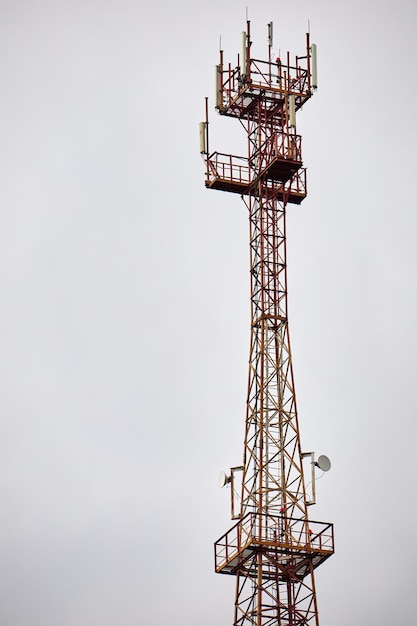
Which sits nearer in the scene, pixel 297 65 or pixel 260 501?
pixel 260 501

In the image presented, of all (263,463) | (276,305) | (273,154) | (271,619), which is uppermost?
(273,154)

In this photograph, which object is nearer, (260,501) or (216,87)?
(260,501)

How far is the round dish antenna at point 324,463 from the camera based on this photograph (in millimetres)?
138125

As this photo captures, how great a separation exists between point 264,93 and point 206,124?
4.19 metres

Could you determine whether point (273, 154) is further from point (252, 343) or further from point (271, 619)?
point (271, 619)

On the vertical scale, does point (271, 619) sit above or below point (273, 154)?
below

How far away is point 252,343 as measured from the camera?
141250 mm

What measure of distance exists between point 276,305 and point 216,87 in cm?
1489

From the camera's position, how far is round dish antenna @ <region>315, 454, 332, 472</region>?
138 metres

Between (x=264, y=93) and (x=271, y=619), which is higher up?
(x=264, y=93)

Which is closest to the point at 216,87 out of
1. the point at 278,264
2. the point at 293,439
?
the point at 278,264

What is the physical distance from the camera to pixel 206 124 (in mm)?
145375

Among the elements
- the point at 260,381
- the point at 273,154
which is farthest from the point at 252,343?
the point at 273,154

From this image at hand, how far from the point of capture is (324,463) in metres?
138
